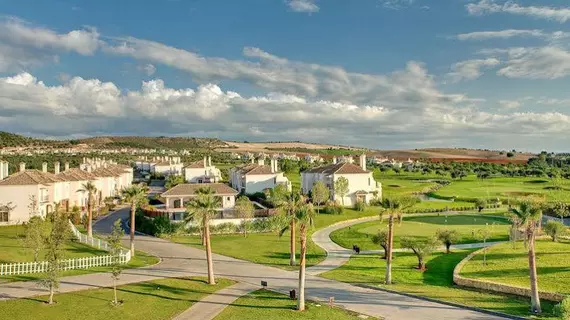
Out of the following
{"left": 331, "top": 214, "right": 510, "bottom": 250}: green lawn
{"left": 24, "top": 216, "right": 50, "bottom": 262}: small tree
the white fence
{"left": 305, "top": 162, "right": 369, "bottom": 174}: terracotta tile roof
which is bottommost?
{"left": 331, "top": 214, "right": 510, "bottom": 250}: green lawn

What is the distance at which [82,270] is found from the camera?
3806 cm

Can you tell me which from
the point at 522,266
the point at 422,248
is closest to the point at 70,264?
the point at 422,248

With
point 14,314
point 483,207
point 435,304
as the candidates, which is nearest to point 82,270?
point 14,314

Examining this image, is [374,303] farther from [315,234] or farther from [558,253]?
[315,234]

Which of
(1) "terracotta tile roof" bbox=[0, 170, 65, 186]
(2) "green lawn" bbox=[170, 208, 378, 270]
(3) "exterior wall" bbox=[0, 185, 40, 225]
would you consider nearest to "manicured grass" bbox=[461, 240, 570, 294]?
(2) "green lawn" bbox=[170, 208, 378, 270]

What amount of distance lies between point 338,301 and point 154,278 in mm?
14136

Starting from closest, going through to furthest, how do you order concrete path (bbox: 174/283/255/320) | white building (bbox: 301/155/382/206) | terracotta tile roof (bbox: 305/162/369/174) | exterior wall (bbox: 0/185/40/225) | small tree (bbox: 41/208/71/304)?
1. concrete path (bbox: 174/283/255/320)
2. small tree (bbox: 41/208/71/304)
3. exterior wall (bbox: 0/185/40/225)
4. white building (bbox: 301/155/382/206)
5. terracotta tile roof (bbox: 305/162/369/174)

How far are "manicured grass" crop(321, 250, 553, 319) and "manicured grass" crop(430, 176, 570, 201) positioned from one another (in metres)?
54.9

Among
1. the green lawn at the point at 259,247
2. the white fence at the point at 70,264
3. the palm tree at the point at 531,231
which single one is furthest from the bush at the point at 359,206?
the palm tree at the point at 531,231

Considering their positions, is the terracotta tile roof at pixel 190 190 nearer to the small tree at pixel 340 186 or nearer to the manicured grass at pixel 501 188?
the small tree at pixel 340 186

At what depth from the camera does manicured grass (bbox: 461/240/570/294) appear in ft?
107

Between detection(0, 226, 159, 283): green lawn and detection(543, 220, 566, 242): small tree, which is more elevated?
detection(543, 220, 566, 242): small tree

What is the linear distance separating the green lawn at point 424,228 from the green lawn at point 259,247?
475cm

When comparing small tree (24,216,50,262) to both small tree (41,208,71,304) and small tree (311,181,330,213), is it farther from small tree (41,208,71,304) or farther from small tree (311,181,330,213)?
small tree (311,181,330,213)
